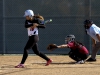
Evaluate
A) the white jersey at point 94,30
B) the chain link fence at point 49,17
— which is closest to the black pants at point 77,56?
the white jersey at point 94,30

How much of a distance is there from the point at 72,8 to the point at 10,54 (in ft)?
9.37

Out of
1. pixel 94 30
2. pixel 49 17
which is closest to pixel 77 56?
pixel 94 30

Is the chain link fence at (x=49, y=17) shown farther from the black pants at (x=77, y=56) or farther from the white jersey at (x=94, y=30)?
the black pants at (x=77, y=56)

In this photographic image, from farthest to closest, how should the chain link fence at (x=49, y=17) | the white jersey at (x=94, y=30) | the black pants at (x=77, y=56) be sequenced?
1. the chain link fence at (x=49, y=17)
2. the white jersey at (x=94, y=30)
3. the black pants at (x=77, y=56)

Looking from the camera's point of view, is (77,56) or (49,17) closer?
(77,56)

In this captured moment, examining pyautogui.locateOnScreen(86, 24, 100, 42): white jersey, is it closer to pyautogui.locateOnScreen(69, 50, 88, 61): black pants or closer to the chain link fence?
pyautogui.locateOnScreen(69, 50, 88, 61): black pants

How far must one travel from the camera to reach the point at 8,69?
28.6ft

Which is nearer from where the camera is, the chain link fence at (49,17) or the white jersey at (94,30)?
the white jersey at (94,30)

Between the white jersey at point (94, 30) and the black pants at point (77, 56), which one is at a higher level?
the white jersey at point (94, 30)

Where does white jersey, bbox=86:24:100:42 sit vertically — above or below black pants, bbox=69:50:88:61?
above

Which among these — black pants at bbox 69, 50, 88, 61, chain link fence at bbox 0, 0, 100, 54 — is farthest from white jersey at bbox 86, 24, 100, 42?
chain link fence at bbox 0, 0, 100, 54

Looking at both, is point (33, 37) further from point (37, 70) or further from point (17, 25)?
point (17, 25)

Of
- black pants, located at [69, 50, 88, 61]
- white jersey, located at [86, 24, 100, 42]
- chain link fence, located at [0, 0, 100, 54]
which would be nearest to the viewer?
black pants, located at [69, 50, 88, 61]

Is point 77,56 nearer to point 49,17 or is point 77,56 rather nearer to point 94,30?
point 94,30
